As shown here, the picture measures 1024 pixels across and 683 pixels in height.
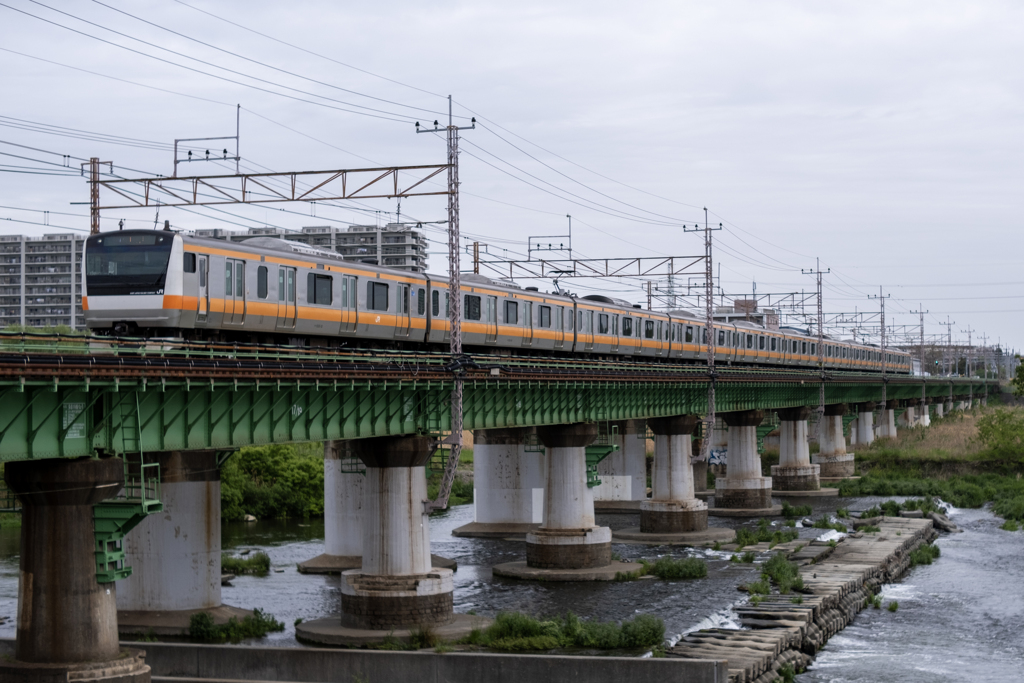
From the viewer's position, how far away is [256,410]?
30359mm

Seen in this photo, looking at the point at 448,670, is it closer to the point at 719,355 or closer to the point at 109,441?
the point at 109,441

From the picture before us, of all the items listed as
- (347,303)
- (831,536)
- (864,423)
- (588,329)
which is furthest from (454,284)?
(864,423)

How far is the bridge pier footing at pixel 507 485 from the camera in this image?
2638 inches

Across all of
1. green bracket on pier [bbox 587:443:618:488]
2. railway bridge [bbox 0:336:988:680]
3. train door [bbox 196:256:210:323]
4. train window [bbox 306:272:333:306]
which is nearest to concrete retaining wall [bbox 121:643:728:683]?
railway bridge [bbox 0:336:988:680]

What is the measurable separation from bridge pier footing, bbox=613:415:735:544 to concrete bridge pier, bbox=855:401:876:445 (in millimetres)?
60888

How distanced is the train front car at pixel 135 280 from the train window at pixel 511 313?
796 inches

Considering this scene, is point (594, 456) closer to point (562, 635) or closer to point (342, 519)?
point (342, 519)

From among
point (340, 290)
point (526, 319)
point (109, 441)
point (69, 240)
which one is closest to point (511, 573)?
point (526, 319)

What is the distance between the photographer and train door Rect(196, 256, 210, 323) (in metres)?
33.7

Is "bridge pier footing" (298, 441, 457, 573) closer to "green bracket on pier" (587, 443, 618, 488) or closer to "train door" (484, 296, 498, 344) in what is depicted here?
"green bracket on pier" (587, 443, 618, 488)

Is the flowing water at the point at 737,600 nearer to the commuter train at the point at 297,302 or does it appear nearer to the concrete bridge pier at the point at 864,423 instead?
the commuter train at the point at 297,302

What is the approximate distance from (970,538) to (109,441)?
5206 centimetres

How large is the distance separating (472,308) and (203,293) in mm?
15846

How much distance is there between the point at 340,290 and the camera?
39594 millimetres
